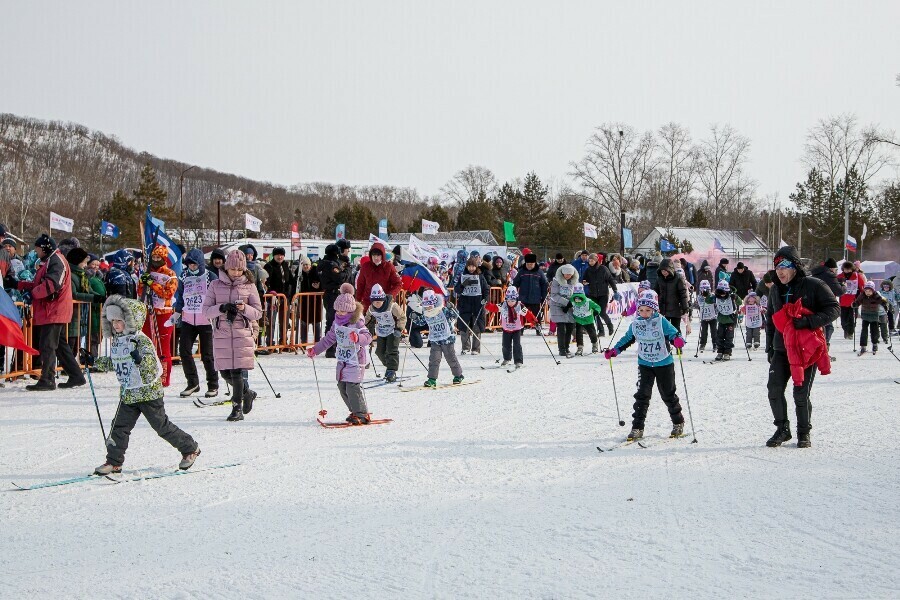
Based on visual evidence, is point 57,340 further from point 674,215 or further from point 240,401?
point 674,215

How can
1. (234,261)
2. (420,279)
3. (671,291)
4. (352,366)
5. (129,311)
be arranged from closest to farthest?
1. (129,311)
2. (352,366)
3. (234,261)
4. (420,279)
5. (671,291)

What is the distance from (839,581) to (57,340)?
9.24m

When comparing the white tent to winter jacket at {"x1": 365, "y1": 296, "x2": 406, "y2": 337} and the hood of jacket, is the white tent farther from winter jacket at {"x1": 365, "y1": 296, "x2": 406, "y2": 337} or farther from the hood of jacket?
the hood of jacket

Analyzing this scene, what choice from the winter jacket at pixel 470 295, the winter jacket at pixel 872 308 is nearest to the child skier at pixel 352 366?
the winter jacket at pixel 470 295

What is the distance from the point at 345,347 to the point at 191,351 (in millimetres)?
2512

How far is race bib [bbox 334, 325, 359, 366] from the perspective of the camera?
8.65 metres

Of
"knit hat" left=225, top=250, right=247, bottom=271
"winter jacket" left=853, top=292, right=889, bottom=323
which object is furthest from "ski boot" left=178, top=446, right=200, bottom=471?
"winter jacket" left=853, top=292, right=889, bottom=323

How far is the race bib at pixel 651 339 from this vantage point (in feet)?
26.0

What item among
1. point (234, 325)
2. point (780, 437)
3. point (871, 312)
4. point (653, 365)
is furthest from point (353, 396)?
point (871, 312)

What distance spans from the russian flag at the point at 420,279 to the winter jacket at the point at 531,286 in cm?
246

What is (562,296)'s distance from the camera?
50.6ft

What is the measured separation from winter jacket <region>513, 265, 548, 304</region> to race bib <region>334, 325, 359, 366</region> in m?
7.24

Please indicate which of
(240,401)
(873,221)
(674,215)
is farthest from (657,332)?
(674,215)

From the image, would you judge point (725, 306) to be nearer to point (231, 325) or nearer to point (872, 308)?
point (872, 308)
